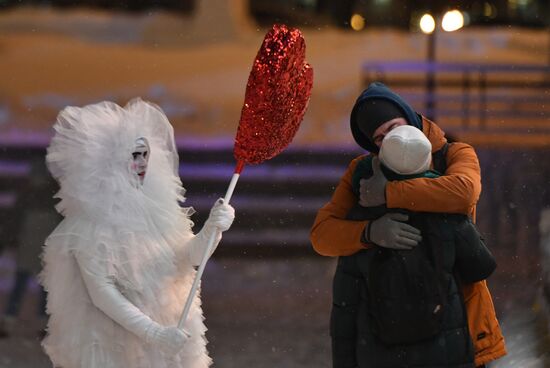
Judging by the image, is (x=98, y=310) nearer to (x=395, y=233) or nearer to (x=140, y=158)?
(x=140, y=158)

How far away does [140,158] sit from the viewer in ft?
→ 10.2

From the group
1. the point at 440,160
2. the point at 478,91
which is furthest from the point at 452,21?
the point at 440,160

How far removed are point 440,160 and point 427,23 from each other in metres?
1.64

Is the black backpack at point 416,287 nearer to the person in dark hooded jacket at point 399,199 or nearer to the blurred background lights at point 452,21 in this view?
the person in dark hooded jacket at point 399,199

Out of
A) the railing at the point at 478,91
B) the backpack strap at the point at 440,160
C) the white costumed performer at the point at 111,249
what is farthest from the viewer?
the railing at the point at 478,91

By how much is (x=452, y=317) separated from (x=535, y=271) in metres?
1.81

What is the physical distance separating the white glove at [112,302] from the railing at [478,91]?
1747 millimetres

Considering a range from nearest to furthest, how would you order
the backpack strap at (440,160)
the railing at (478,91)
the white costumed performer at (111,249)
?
the backpack strap at (440,160), the white costumed performer at (111,249), the railing at (478,91)

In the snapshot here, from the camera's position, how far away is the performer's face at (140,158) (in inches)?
121

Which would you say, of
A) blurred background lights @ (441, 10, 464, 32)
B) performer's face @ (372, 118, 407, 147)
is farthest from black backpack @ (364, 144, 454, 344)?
blurred background lights @ (441, 10, 464, 32)

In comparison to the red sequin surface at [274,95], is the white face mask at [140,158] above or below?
below

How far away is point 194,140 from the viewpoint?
4504mm

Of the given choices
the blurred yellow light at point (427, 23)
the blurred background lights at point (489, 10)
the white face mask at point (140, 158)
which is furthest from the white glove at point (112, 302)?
the blurred background lights at point (489, 10)

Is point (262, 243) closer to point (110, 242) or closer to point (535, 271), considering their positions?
point (535, 271)
